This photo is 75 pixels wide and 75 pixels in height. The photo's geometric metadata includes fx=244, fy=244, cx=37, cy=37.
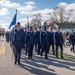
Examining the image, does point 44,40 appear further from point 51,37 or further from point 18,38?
point 18,38

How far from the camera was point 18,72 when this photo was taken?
30.1 feet

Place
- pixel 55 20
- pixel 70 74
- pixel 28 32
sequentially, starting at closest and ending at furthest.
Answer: pixel 70 74 < pixel 28 32 < pixel 55 20

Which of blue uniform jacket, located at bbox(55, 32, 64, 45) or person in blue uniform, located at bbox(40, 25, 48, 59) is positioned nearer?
person in blue uniform, located at bbox(40, 25, 48, 59)

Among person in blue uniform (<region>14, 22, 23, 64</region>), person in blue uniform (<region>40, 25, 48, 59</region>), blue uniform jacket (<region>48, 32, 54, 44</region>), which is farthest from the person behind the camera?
blue uniform jacket (<region>48, 32, 54, 44</region>)

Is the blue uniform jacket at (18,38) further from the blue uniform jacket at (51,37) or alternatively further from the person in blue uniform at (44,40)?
the blue uniform jacket at (51,37)

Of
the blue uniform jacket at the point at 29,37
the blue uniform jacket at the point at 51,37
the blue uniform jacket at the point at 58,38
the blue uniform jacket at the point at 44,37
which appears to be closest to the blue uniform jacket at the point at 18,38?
the blue uniform jacket at the point at 29,37

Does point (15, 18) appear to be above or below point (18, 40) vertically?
above

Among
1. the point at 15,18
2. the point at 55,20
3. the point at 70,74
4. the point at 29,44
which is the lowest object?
the point at 70,74

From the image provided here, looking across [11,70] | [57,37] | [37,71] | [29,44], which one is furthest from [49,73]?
[57,37]

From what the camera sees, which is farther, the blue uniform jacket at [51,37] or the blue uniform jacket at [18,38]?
the blue uniform jacket at [51,37]

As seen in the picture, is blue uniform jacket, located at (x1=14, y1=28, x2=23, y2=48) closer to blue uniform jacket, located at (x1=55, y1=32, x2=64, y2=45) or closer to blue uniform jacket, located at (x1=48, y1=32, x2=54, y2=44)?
blue uniform jacket, located at (x1=55, y1=32, x2=64, y2=45)

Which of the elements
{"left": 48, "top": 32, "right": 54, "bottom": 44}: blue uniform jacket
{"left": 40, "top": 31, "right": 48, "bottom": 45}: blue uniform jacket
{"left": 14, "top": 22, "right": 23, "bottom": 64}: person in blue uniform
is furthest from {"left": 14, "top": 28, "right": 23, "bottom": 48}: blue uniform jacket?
{"left": 48, "top": 32, "right": 54, "bottom": 44}: blue uniform jacket

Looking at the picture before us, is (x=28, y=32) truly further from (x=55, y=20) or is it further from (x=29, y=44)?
(x=55, y=20)

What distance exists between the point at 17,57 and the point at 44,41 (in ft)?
8.69
